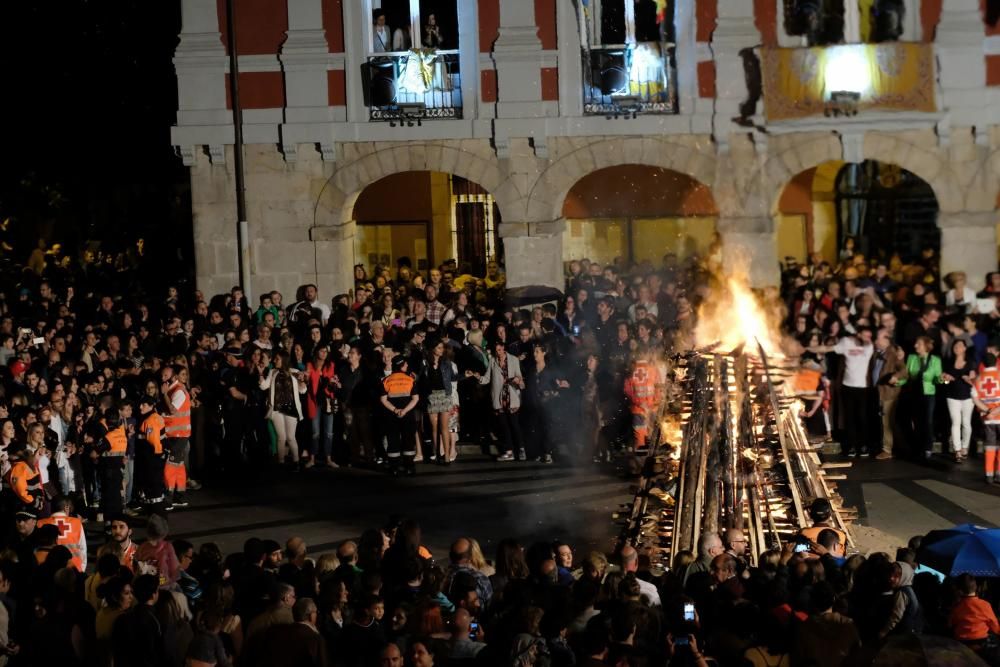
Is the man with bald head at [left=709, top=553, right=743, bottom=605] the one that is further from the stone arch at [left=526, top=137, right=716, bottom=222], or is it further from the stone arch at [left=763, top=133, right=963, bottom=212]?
the stone arch at [left=763, top=133, right=963, bottom=212]

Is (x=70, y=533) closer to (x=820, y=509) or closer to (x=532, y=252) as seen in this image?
(x=820, y=509)

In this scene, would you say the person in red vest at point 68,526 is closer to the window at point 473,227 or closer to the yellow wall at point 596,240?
the yellow wall at point 596,240

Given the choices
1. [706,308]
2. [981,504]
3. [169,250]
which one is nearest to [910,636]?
[706,308]

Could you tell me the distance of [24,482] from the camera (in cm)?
1523

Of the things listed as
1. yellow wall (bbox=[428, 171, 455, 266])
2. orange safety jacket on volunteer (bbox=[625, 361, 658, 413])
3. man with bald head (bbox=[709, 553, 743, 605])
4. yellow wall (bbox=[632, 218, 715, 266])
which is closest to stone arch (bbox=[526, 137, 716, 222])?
yellow wall (bbox=[632, 218, 715, 266])

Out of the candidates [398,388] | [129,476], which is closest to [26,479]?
[129,476]

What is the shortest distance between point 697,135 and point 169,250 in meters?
12.8

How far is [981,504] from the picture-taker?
16750 mm

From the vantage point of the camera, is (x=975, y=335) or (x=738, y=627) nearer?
(x=738, y=627)

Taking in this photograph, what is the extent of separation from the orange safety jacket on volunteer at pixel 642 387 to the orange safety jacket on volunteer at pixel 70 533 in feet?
22.1

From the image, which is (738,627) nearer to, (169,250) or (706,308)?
(706,308)

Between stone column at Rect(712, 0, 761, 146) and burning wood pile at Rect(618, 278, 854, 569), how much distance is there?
992 cm

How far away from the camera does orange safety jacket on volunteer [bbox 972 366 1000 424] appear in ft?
58.0

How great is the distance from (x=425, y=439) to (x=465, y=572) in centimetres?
815
